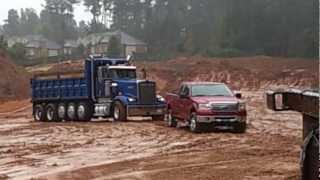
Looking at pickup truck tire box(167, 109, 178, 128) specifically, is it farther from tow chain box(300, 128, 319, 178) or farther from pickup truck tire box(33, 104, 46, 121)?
tow chain box(300, 128, 319, 178)

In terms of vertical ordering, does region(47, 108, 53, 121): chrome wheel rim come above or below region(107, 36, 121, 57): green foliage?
below

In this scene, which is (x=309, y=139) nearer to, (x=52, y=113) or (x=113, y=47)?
(x=52, y=113)

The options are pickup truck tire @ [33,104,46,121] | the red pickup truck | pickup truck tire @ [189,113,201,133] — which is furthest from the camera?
pickup truck tire @ [33,104,46,121]

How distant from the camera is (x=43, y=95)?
38.1 meters

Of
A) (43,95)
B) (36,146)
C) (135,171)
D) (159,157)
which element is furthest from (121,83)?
(135,171)

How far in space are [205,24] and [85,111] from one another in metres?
76.1

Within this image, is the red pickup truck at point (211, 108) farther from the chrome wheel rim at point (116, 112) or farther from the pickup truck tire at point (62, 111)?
the pickup truck tire at point (62, 111)

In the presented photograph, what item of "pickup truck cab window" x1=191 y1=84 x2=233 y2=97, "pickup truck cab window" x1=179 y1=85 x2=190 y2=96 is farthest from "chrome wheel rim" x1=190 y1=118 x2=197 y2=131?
A: "pickup truck cab window" x1=179 y1=85 x2=190 y2=96

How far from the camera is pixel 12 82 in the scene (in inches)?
2566

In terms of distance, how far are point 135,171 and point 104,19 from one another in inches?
4887

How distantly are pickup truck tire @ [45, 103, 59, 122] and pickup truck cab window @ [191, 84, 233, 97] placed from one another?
13.2 meters

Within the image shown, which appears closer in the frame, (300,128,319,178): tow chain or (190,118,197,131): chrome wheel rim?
(300,128,319,178): tow chain

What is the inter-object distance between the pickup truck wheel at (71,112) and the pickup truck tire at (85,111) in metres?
0.62

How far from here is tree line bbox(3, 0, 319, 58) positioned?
7994cm
